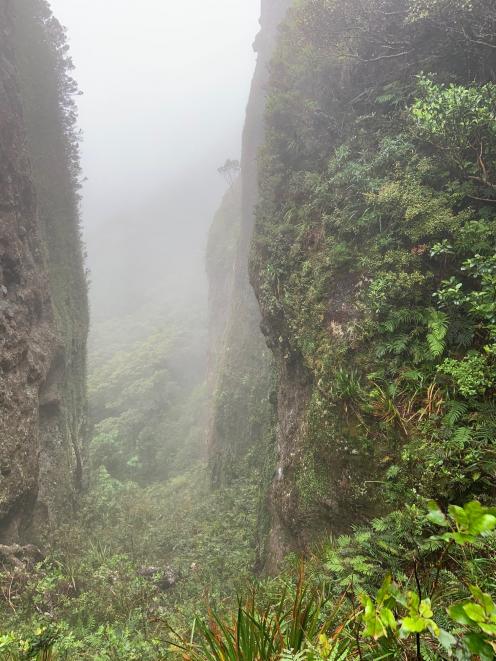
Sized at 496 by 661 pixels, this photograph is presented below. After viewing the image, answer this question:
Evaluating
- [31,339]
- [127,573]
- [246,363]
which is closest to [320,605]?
[127,573]

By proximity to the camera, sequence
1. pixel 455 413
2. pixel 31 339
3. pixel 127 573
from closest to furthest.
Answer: pixel 455 413 → pixel 127 573 → pixel 31 339

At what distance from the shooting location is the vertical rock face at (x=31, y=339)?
315 inches

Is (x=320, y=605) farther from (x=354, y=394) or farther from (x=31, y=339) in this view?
(x=31, y=339)

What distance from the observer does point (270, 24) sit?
26.3 metres

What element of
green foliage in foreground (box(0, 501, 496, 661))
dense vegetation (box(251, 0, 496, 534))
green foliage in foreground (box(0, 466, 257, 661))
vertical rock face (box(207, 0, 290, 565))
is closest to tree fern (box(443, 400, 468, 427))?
dense vegetation (box(251, 0, 496, 534))

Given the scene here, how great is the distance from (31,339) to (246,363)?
10.4 m

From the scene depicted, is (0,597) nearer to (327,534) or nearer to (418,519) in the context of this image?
(327,534)

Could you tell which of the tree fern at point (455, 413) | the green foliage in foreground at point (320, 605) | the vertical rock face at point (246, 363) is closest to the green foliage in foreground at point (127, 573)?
the green foliage in foreground at point (320, 605)

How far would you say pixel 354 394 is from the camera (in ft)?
19.1

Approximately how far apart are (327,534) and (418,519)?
256 centimetres

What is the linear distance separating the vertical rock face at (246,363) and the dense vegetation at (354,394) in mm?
1880

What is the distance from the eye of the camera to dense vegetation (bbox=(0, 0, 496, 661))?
269 cm

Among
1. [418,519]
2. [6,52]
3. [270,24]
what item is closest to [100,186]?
[270,24]

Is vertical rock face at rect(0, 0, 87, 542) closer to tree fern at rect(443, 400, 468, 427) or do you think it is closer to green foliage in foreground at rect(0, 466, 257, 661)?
green foliage in foreground at rect(0, 466, 257, 661)
